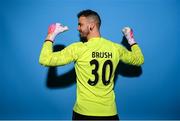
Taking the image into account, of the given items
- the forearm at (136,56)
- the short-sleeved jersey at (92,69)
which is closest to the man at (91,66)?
the short-sleeved jersey at (92,69)

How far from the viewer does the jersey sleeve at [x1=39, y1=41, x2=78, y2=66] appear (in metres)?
1.77

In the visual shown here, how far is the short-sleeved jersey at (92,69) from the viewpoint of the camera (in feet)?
5.94

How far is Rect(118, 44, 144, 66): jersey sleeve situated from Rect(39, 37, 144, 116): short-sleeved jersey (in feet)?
0.41

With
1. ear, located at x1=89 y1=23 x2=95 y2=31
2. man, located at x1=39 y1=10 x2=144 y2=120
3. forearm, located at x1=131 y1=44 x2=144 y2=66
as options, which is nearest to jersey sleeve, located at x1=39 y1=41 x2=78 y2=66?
man, located at x1=39 y1=10 x2=144 y2=120

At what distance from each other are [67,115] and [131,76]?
631mm

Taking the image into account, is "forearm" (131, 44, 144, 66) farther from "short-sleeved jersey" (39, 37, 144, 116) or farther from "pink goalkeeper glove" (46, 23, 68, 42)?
"pink goalkeeper glove" (46, 23, 68, 42)

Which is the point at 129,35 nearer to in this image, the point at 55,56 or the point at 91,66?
the point at 91,66

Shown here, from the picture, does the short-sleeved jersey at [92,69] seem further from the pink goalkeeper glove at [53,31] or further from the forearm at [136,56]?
the forearm at [136,56]

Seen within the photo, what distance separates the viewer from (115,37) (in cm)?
226

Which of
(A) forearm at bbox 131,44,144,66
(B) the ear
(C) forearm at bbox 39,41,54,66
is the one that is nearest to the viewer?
(C) forearm at bbox 39,41,54,66
